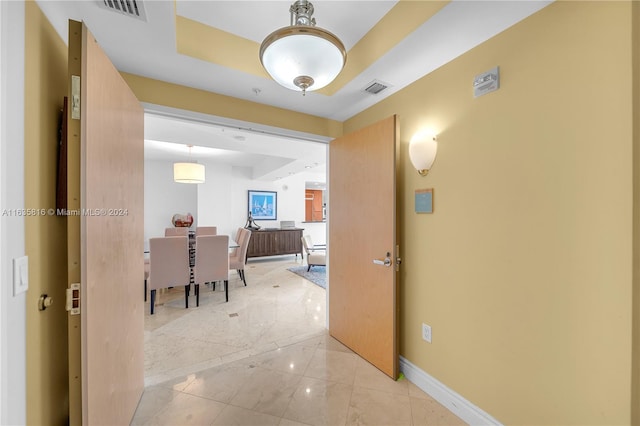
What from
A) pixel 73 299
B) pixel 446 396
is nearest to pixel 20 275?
pixel 73 299

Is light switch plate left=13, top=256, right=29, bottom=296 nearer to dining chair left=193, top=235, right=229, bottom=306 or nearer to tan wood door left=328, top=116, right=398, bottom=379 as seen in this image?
tan wood door left=328, top=116, right=398, bottom=379

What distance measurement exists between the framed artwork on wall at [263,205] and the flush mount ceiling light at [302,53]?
5.86 meters

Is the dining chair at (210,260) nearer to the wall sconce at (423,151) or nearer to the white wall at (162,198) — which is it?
the wall sconce at (423,151)

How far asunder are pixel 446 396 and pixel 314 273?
12.3 feet

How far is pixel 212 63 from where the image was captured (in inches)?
67.4

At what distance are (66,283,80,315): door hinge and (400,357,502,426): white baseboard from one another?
6.77 ft

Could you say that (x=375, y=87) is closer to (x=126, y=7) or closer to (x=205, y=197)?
(x=126, y=7)

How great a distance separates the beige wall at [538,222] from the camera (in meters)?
1.03

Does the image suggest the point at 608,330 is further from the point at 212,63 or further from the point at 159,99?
the point at 159,99

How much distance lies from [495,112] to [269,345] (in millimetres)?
2604

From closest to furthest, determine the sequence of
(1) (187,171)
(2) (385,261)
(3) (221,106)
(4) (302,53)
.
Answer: (4) (302,53)
(2) (385,261)
(3) (221,106)
(1) (187,171)

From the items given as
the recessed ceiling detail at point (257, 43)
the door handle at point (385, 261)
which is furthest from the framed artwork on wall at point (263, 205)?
the door handle at point (385, 261)

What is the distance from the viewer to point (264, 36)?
5.87 ft

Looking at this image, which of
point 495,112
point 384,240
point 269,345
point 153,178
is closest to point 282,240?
point 153,178
